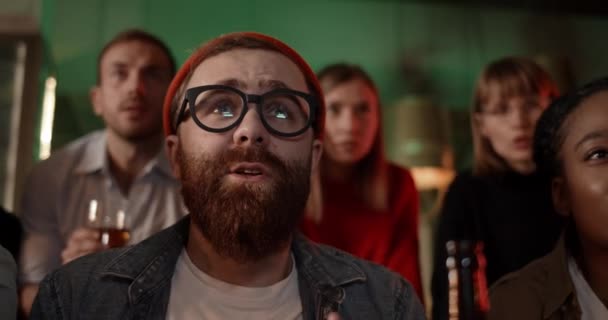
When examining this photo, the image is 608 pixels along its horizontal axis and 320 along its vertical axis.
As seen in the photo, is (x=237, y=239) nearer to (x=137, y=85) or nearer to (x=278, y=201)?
(x=278, y=201)

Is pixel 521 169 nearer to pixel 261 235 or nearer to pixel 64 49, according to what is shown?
pixel 261 235

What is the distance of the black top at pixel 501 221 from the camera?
2150mm

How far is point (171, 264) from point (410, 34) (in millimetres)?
3338

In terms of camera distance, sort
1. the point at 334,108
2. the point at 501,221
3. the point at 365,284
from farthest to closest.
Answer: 1. the point at 334,108
2. the point at 501,221
3. the point at 365,284

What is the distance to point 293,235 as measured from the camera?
1.71m

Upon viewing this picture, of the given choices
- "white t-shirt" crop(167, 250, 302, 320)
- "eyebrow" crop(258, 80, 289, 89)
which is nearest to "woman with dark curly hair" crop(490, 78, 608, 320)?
"white t-shirt" crop(167, 250, 302, 320)

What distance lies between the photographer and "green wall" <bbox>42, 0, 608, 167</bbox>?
4176 millimetres

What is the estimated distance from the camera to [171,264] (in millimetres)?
1541

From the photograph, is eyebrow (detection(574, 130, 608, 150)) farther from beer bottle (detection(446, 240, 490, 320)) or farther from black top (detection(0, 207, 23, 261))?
black top (detection(0, 207, 23, 261))

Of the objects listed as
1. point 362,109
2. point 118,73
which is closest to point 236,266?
point 118,73

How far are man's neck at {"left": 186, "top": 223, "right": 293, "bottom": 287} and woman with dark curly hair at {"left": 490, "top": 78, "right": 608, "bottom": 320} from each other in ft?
1.75

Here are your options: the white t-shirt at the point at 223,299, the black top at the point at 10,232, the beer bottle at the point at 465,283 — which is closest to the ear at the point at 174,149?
the white t-shirt at the point at 223,299

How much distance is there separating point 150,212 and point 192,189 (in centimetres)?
81

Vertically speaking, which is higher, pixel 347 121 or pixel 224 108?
pixel 224 108
